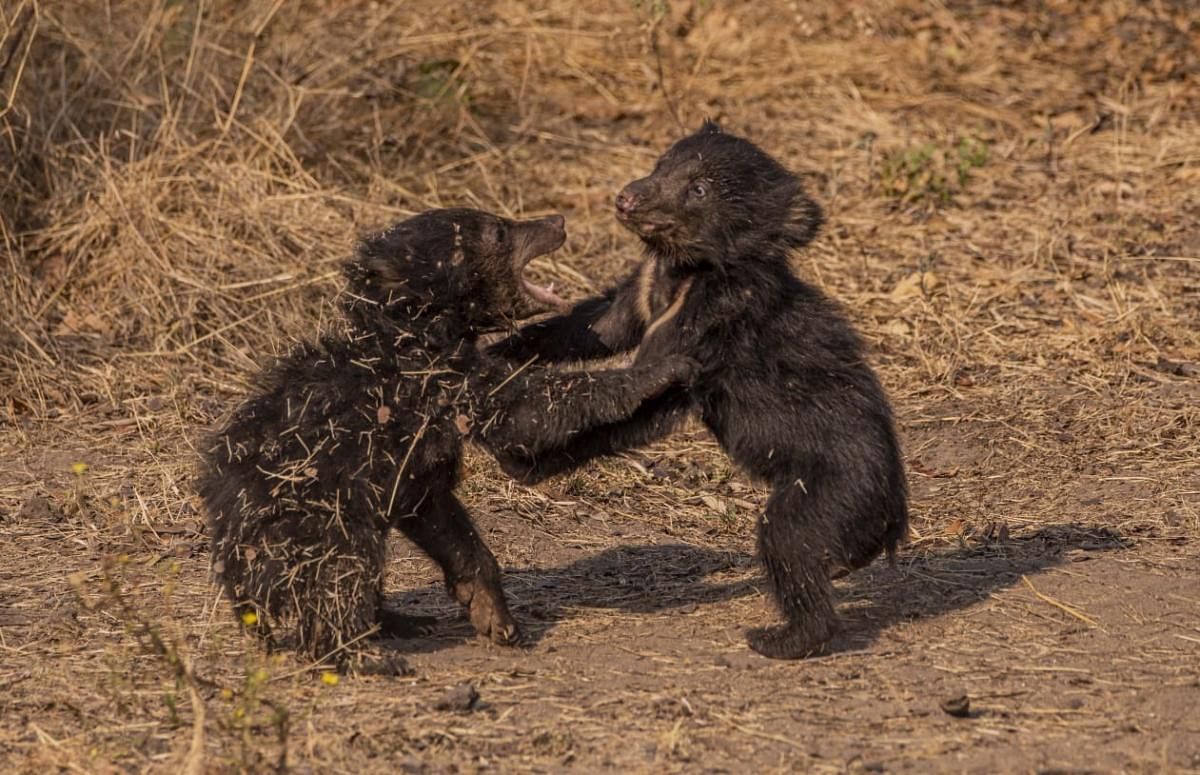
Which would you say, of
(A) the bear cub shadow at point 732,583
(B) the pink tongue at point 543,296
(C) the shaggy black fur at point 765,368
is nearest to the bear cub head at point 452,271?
(B) the pink tongue at point 543,296

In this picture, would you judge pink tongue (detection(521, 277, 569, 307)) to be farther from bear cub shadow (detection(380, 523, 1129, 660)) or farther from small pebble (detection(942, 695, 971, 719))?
small pebble (detection(942, 695, 971, 719))

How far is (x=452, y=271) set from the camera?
600 cm

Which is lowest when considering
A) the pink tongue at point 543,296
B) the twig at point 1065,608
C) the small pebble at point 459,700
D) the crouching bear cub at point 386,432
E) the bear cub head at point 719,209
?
the twig at point 1065,608

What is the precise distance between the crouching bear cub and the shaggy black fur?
263 mm

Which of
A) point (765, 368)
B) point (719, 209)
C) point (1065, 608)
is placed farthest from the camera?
point (719, 209)

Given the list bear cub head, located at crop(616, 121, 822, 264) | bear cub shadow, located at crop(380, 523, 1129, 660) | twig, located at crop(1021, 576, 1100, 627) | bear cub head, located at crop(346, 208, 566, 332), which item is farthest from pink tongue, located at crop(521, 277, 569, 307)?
twig, located at crop(1021, 576, 1100, 627)

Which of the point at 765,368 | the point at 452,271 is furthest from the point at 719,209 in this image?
the point at 452,271

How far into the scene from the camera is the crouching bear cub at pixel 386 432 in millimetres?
5398

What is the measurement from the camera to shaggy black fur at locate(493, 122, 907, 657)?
5766 millimetres

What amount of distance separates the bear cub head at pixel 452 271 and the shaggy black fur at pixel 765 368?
0.28 meters

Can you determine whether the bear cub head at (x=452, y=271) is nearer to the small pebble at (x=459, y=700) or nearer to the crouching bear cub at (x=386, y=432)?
the crouching bear cub at (x=386, y=432)

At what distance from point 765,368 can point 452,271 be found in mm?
1253

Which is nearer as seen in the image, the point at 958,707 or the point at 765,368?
the point at 958,707

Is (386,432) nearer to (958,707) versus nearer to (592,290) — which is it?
(958,707)
